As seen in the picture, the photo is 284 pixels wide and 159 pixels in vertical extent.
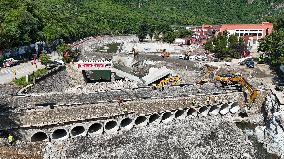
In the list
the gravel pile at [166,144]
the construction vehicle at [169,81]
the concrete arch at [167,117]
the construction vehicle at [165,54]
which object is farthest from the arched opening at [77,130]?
the construction vehicle at [165,54]

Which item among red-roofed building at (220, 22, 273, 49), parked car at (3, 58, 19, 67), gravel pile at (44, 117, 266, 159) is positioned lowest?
gravel pile at (44, 117, 266, 159)

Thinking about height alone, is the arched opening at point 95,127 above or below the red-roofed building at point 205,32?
below

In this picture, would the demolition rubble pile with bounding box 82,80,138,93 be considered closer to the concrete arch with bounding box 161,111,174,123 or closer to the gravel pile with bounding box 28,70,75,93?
the gravel pile with bounding box 28,70,75,93

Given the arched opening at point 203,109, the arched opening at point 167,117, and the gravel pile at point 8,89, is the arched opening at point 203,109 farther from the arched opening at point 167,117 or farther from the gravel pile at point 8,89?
the gravel pile at point 8,89

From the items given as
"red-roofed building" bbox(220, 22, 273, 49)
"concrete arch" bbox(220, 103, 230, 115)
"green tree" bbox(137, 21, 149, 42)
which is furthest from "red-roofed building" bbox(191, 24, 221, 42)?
"concrete arch" bbox(220, 103, 230, 115)

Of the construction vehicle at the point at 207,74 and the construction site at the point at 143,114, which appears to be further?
the construction vehicle at the point at 207,74

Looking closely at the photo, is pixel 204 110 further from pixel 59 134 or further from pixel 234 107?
pixel 59 134
